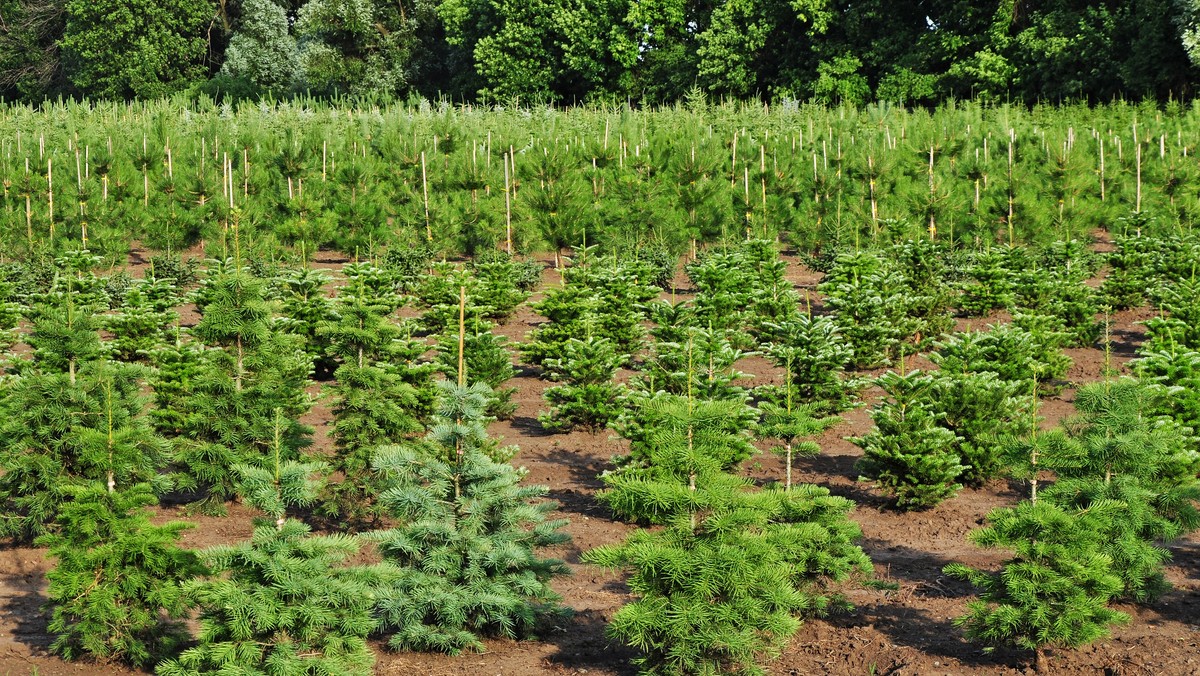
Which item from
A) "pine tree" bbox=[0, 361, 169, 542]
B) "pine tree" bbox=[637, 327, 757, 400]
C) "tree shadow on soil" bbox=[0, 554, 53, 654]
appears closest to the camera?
"tree shadow on soil" bbox=[0, 554, 53, 654]

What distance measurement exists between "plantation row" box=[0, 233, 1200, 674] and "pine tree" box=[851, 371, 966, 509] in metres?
0.02

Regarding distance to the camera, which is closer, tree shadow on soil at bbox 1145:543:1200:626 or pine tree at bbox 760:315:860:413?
tree shadow on soil at bbox 1145:543:1200:626

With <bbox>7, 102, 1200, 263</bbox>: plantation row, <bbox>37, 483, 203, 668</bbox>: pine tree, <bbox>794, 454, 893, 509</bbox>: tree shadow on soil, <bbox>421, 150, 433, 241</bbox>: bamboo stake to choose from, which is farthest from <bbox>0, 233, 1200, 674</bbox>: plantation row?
<bbox>421, 150, 433, 241</bbox>: bamboo stake

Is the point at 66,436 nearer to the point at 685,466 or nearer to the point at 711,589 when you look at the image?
the point at 685,466

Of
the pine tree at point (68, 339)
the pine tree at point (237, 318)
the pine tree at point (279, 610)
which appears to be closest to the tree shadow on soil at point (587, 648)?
the pine tree at point (279, 610)

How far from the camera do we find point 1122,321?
51.0 feet

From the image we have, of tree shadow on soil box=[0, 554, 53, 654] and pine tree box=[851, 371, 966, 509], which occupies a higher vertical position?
pine tree box=[851, 371, 966, 509]

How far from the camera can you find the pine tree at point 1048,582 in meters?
6.48

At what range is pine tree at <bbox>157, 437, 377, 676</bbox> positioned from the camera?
5980 millimetres

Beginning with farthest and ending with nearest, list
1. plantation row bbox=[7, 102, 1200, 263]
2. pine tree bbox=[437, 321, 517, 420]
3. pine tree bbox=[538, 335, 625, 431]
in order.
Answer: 1. plantation row bbox=[7, 102, 1200, 263]
2. pine tree bbox=[437, 321, 517, 420]
3. pine tree bbox=[538, 335, 625, 431]

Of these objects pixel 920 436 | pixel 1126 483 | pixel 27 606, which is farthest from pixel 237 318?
→ pixel 1126 483

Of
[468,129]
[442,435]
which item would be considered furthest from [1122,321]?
[468,129]

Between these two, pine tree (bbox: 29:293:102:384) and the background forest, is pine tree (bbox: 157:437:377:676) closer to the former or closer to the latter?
pine tree (bbox: 29:293:102:384)

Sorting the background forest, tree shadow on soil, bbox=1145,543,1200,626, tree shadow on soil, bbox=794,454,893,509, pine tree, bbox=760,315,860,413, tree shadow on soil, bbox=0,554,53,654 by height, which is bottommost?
tree shadow on soil, bbox=0,554,53,654
